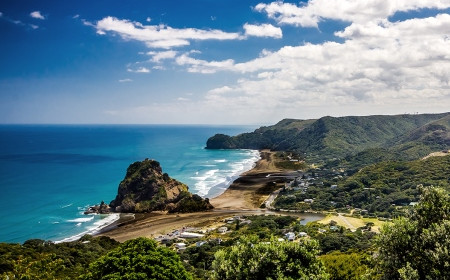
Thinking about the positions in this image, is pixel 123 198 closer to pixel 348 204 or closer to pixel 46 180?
pixel 46 180

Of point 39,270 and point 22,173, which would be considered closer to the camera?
point 39,270

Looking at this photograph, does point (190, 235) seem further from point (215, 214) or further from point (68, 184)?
point (68, 184)

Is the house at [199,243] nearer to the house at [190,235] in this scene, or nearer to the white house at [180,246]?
the white house at [180,246]

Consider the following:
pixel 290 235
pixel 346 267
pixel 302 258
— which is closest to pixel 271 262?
pixel 302 258

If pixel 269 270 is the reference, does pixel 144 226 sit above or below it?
below

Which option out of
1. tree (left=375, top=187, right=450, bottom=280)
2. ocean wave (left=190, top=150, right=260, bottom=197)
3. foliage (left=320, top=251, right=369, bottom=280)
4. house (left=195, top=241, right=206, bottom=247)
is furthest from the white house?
tree (left=375, top=187, right=450, bottom=280)

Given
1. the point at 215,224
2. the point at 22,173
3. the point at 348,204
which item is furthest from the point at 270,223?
the point at 22,173
